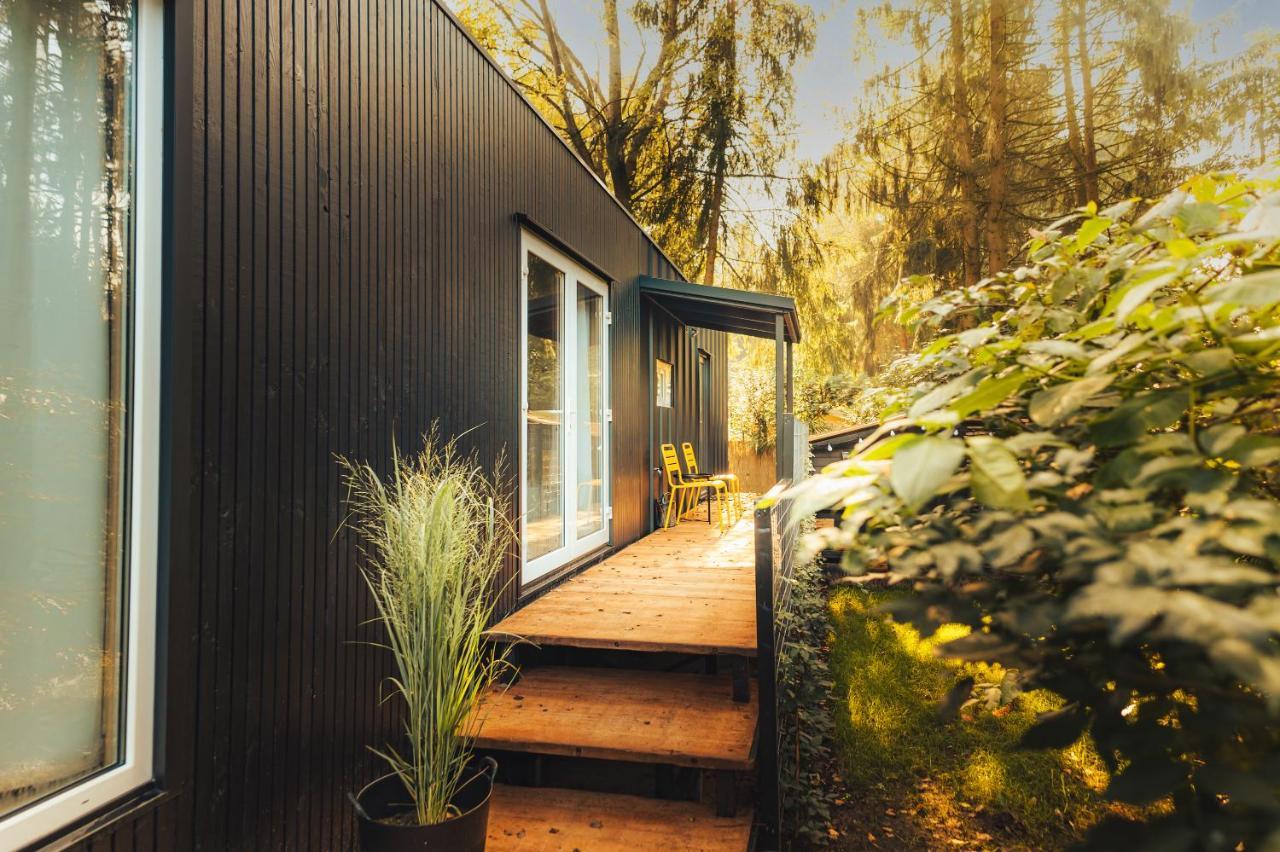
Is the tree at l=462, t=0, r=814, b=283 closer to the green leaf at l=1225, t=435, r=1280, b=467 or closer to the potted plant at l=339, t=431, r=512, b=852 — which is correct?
the potted plant at l=339, t=431, r=512, b=852

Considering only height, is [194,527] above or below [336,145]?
below

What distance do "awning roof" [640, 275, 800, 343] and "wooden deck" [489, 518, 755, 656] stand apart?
2.42 metres

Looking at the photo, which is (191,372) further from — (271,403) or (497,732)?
(497,732)

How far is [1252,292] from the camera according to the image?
0.69 metres

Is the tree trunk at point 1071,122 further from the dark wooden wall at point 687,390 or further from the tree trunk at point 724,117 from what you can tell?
the dark wooden wall at point 687,390

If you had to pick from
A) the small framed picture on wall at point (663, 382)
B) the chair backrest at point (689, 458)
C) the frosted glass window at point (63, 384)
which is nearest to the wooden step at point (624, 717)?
the frosted glass window at point (63, 384)

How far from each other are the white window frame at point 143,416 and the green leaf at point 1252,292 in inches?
81.2

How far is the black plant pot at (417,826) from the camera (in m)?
1.97

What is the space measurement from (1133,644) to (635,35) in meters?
12.9

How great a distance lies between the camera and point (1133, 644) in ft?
2.58

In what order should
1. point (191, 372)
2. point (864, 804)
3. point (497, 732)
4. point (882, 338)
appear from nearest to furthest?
1. point (191, 372)
2. point (497, 732)
3. point (864, 804)
4. point (882, 338)

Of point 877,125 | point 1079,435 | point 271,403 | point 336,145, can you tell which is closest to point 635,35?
point 877,125

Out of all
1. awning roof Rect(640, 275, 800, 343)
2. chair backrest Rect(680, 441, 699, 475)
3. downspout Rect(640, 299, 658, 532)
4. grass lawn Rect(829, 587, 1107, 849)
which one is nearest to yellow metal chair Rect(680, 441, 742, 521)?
chair backrest Rect(680, 441, 699, 475)

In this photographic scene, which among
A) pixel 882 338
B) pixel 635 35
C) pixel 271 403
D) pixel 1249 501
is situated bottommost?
pixel 1249 501
